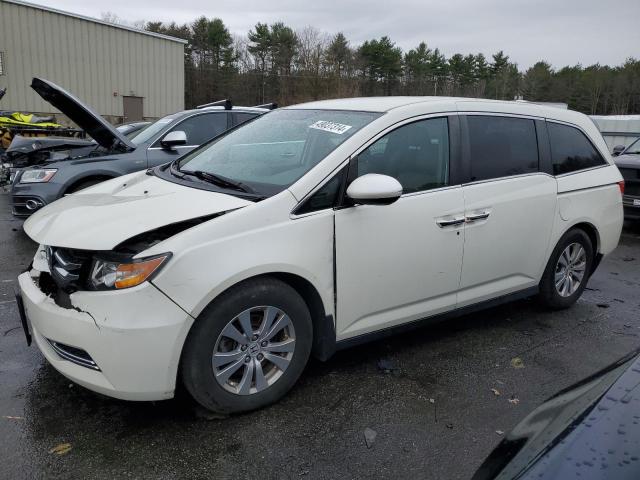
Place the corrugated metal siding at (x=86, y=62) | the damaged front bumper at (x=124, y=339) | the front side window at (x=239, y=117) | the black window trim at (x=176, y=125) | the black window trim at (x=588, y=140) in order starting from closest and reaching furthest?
the damaged front bumper at (x=124, y=339), the black window trim at (x=588, y=140), the black window trim at (x=176, y=125), the front side window at (x=239, y=117), the corrugated metal siding at (x=86, y=62)

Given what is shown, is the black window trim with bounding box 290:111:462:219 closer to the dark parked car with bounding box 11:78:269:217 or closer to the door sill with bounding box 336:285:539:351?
the door sill with bounding box 336:285:539:351

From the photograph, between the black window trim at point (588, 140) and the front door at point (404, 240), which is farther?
the black window trim at point (588, 140)

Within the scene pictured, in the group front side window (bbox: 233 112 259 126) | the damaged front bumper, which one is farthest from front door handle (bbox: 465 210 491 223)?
front side window (bbox: 233 112 259 126)

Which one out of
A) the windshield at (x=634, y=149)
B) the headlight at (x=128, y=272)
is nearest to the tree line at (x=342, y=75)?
the windshield at (x=634, y=149)

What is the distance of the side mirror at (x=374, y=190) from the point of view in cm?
289

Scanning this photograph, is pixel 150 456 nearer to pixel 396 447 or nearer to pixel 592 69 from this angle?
pixel 396 447

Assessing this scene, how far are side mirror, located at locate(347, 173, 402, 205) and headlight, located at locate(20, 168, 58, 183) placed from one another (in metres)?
4.68

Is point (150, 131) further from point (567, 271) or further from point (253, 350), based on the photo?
point (567, 271)

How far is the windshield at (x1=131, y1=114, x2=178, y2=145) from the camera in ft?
22.0

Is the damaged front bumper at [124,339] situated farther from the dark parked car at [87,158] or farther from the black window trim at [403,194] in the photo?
the dark parked car at [87,158]

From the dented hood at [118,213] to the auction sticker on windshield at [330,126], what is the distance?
86 centimetres

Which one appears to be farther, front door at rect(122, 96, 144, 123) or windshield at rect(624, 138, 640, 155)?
front door at rect(122, 96, 144, 123)

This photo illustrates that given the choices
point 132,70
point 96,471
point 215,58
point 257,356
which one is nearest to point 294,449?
point 257,356

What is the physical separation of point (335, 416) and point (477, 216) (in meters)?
1.66
